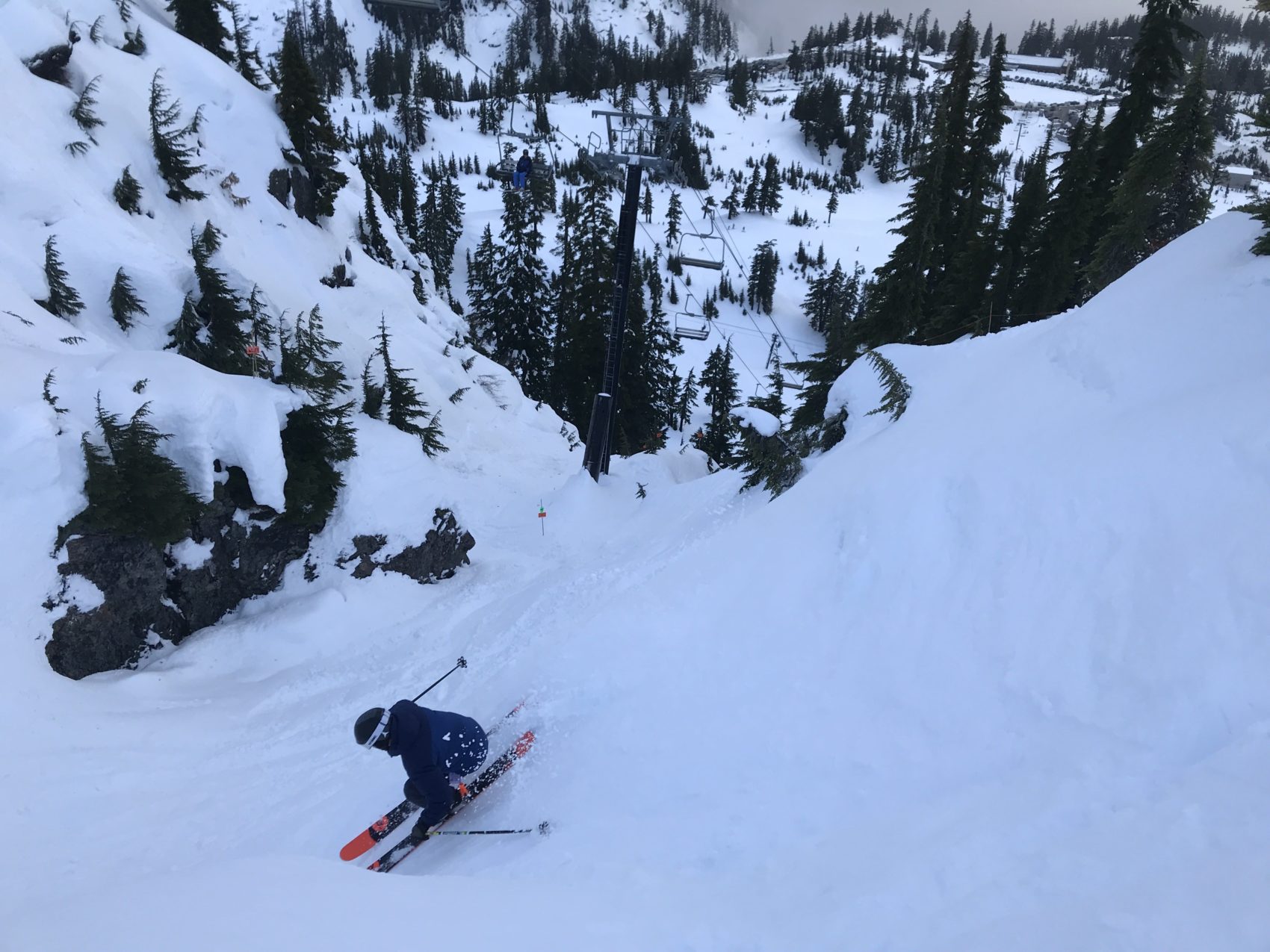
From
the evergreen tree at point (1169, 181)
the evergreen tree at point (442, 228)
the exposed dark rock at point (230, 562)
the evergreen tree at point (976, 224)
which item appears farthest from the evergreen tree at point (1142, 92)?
the evergreen tree at point (442, 228)

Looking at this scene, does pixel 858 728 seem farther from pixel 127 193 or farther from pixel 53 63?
pixel 53 63

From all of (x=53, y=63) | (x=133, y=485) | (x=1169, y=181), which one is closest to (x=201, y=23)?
(x=53, y=63)

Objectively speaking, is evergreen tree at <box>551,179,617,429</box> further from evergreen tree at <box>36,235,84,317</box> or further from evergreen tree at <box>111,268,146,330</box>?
evergreen tree at <box>36,235,84,317</box>

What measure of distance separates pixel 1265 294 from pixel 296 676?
13676 millimetres

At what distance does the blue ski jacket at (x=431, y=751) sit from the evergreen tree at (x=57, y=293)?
1208 cm

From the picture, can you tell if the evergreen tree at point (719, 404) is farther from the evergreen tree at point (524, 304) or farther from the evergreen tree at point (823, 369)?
the evergreen tree at point (524, 304)

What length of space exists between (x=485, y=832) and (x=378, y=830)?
4.46 ft

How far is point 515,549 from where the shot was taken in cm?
1515

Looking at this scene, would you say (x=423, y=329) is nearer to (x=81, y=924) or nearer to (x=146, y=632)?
(x=146, y=632)

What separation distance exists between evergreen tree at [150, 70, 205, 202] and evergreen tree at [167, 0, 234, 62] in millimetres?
8702

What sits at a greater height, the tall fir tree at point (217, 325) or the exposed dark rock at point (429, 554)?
the tall fir tree at point (217, 325)

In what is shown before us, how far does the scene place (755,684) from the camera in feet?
21.2

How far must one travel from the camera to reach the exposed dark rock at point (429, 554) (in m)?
12.8

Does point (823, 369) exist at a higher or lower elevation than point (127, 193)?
lower
